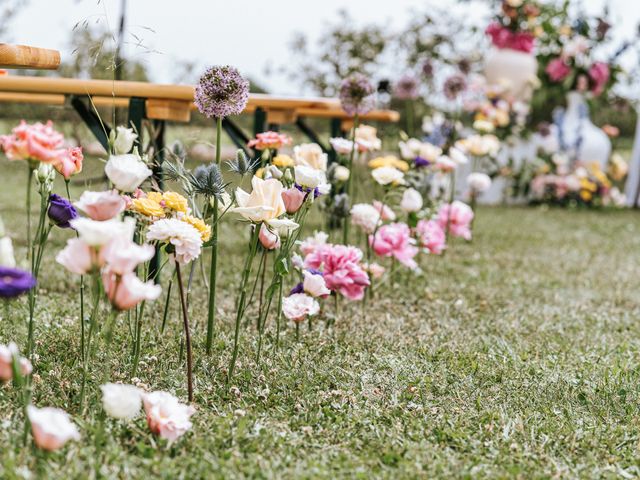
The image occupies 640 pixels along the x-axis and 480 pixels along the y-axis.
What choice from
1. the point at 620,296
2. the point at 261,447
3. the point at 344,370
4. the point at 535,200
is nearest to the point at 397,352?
the point at 344,370

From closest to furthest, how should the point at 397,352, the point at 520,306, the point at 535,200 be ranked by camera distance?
the point at 397,352, the point at 520,306, the point at 535,200

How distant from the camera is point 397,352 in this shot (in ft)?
7.52

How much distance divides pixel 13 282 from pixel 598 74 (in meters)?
7.53

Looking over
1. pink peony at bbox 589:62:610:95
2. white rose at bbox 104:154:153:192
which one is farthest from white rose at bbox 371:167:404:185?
pink peony at bbox 589:62:610:95

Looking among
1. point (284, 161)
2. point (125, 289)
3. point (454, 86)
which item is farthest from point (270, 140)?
point (454, 86)

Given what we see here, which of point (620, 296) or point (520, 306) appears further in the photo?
point (620, 296)

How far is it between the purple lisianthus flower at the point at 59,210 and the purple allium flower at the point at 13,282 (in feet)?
1.44

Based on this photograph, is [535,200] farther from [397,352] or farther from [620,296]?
[397,352]

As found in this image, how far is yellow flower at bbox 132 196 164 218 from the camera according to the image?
1.63m

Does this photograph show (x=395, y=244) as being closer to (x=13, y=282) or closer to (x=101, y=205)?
(x=101, y=205)

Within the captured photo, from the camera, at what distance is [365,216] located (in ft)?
9.01

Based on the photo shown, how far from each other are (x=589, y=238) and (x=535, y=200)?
2.43m

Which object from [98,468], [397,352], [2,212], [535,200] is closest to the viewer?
[98,468]

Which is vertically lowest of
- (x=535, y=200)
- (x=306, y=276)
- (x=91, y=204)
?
(x=535, y=200)
